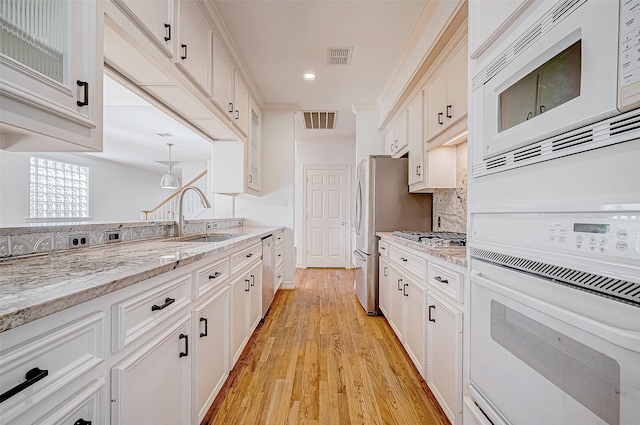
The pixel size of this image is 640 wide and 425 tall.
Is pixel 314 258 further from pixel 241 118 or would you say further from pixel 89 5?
pixel 89 5

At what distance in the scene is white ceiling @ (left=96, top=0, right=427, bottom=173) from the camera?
224cm

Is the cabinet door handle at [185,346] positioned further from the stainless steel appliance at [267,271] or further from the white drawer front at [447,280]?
the stainless steel appliance at [267,271]

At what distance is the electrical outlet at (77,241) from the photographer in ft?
4.29

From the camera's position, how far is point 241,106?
3.07m

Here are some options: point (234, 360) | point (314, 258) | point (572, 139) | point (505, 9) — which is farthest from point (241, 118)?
point (314, 258)

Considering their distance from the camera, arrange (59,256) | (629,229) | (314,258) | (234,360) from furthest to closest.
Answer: (314,258)
(234,360)
(59,256)
(629,229)

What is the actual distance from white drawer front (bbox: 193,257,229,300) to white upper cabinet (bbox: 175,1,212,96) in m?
1.19

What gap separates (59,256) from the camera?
3.83 feet

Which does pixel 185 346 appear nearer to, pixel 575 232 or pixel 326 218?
pixel 575 232

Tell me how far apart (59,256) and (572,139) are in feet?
5.86

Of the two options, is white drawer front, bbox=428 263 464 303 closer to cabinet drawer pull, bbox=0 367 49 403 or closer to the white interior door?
cabinet drawer pull, bbox=0 367 49 403

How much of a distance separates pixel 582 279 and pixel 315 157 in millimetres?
5358

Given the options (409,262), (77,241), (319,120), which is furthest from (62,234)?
(319,120)

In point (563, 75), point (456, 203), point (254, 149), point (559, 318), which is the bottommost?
point (559, 318)
